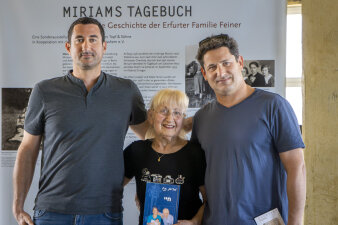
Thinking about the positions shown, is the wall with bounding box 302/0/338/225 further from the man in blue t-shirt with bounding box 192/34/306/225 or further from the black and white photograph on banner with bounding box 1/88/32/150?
the black and white photograph on banner with bounding box 1/88/32/150

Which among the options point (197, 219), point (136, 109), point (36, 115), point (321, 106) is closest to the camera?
point (197, 219)

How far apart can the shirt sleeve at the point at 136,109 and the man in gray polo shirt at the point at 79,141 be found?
0.14 feet

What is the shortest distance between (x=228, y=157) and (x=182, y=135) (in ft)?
1.26

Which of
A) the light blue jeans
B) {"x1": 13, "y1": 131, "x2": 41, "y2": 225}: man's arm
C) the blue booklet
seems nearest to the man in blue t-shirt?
the blue booklet

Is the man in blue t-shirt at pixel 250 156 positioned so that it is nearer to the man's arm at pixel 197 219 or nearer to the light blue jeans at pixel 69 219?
the man's arm at pixel 197 219

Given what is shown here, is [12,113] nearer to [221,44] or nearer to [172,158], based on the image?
[172,158]

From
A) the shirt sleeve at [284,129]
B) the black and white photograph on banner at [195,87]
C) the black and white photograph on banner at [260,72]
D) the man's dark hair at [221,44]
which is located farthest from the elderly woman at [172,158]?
the black and white photograph on banner at [260,72]

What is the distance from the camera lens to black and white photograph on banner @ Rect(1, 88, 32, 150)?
9.21 ft

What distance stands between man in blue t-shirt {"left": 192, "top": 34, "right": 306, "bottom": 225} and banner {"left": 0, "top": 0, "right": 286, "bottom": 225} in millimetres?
1030

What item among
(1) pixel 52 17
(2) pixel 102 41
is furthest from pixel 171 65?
(1) pixel 52 17

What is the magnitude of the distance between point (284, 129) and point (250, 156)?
0.24 metres

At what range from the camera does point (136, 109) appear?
201 cm

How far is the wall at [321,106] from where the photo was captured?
254 centimetres

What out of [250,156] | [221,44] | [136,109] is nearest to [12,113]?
[136,109]
